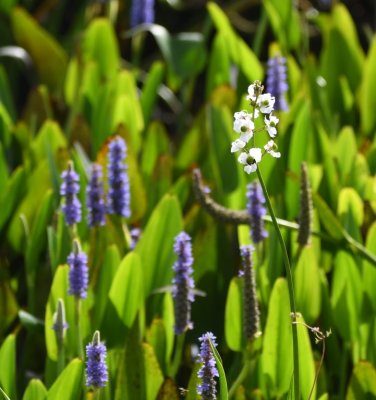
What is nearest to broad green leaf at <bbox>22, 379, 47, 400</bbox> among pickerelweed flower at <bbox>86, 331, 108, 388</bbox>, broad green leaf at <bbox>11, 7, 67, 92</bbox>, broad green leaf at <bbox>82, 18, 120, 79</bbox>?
pickerelweed flower at <bbox>86, 331, 108, 388</bbox>

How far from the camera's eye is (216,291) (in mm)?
1902

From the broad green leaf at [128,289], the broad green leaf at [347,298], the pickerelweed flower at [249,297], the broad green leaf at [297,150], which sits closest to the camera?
the pickerelweed flower at [249,297]

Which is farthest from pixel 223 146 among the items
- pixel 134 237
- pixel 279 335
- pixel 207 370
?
pixel 207 370

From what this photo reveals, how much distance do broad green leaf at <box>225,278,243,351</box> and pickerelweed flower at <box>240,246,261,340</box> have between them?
0.51 ft

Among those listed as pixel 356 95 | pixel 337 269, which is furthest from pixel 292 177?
pixel 356 95

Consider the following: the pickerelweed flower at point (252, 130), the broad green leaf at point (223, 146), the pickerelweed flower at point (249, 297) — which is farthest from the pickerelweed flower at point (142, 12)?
the pickerelweed flower at point (252, 130)

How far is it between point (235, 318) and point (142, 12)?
68.5 inches

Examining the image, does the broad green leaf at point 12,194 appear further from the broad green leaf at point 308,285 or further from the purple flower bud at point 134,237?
the broad green leaf at point 308,285

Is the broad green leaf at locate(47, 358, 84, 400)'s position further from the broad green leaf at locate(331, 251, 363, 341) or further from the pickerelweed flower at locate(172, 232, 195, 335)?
the broad green leaf at locate(331, 251, 363, 341)

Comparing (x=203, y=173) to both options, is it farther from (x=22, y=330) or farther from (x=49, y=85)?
(x=49, y=85)

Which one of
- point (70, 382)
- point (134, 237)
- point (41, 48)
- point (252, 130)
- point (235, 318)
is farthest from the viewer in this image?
point (41, 48)

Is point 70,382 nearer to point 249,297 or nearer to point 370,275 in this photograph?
point 249,297

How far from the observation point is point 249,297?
1.39 metres

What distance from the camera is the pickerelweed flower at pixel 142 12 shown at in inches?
122
